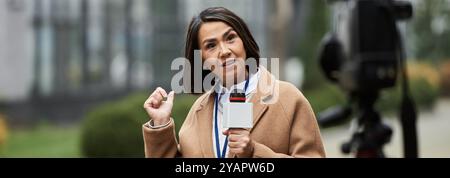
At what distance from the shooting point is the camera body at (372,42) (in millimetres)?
1905

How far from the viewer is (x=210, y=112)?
59.6 inches

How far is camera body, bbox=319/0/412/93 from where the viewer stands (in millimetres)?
1905

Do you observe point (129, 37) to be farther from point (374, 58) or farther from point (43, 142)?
point (374, 58)

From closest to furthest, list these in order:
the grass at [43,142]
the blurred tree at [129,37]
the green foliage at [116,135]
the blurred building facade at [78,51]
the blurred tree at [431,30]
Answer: the green foliage at [116,135] → the grass at [43,142] → the blurred tree at [431,30] → the blurred building facade at [78,51] → the blurred tree at [129,37]

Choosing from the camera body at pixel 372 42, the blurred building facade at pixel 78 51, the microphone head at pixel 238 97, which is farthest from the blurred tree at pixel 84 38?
the microphone head at pixel 238 97

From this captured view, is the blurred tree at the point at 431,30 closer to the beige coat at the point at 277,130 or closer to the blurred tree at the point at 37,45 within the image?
the blurred tree at the point at 37,45

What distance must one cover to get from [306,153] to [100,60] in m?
10.4

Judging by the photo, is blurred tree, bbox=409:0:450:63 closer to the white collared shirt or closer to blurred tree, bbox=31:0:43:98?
blurred tree, bbox=31:0:43:98

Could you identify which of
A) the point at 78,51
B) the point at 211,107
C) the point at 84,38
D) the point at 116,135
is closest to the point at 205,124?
the point at 211,107

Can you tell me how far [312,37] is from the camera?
1401cm

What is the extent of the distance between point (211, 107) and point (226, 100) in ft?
0.16

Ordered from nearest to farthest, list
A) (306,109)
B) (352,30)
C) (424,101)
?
(306,109)
(352,30)
(424,101)
